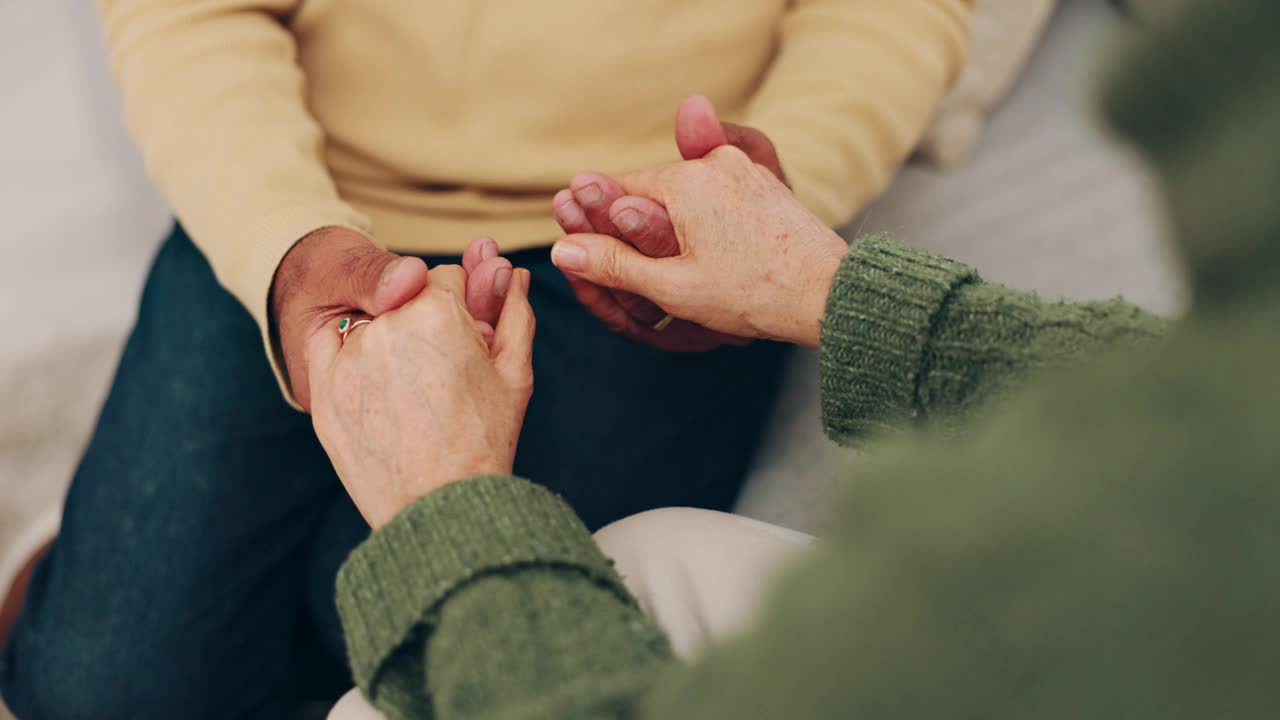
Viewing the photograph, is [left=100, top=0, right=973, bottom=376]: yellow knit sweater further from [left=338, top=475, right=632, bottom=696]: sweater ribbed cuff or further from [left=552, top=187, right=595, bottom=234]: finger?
[left=338, top=475, right=632, bottom=696]: sweater ribbed cuff

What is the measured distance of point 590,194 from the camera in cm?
66

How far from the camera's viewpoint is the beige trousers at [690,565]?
510 mm

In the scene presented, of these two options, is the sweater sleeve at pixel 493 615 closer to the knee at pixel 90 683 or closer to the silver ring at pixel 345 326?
the silver ring at pixel 345 326

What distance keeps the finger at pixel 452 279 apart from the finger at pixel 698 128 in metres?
0.20

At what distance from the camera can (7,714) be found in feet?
2.93

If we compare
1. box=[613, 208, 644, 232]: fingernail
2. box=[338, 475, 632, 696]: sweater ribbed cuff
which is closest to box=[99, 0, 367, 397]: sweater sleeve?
box=[613, 208, 644, 232]: fingernail

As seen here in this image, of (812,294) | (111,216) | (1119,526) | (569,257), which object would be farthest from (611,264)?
(111,216)

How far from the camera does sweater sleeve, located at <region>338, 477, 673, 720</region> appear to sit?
346 millimetres

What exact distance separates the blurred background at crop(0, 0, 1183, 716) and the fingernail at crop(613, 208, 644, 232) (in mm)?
305

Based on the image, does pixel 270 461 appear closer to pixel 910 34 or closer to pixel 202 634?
pixel 202 634

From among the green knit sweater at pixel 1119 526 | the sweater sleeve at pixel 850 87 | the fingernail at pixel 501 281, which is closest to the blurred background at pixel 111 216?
the sweater sleeve at pixel 850 87

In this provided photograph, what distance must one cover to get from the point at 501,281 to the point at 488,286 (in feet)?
0.03

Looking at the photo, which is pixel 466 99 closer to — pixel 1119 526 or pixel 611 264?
pixel 611 264

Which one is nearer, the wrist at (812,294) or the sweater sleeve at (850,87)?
the wrist at (812,294)
